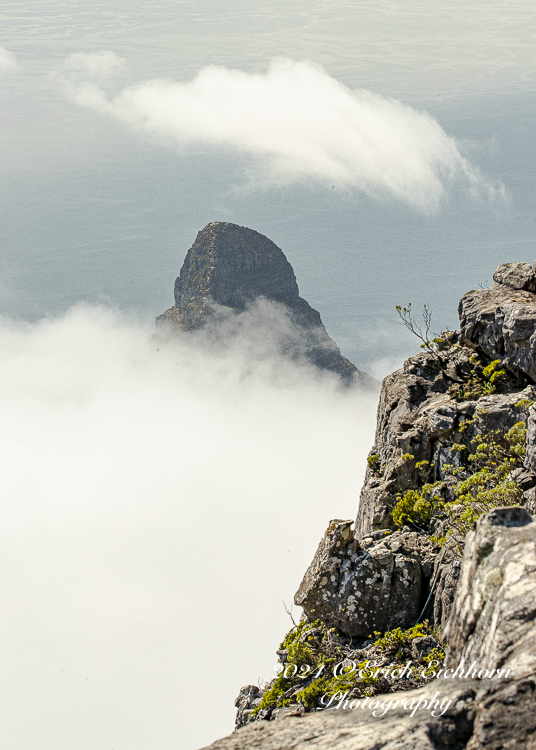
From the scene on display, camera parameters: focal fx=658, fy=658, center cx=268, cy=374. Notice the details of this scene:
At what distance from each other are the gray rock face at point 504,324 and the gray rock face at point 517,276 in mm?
317

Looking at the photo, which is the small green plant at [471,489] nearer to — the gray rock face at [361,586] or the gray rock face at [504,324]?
the gray rock face at [361,586]

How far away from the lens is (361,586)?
2186 cm

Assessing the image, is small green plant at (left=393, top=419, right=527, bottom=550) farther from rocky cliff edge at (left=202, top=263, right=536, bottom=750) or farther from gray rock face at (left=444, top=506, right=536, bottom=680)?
gray rock face at (left=444, top=506, right=536, bottom=680)

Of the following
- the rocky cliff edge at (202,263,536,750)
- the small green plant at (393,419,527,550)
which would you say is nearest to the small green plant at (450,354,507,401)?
the rocky cliff edge at (202,263,536,750)

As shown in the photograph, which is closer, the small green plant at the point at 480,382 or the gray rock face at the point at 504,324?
the gray rock face at the point at 504,324

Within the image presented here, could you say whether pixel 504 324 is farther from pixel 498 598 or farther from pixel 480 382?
pixel 498 598

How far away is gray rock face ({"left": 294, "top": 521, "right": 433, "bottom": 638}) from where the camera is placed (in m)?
21.6

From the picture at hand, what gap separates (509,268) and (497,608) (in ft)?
86.3

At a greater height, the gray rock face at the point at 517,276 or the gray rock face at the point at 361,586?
the gray rock face at the point at 517,276

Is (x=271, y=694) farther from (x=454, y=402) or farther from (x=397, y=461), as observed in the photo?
(x=454, y=402)

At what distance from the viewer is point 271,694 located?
806 inches

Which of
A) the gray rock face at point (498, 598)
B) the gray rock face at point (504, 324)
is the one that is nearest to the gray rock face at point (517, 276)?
the gray rock face at point (504, 324)

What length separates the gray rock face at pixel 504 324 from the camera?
26.7 m

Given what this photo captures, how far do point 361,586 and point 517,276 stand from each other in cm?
1786
